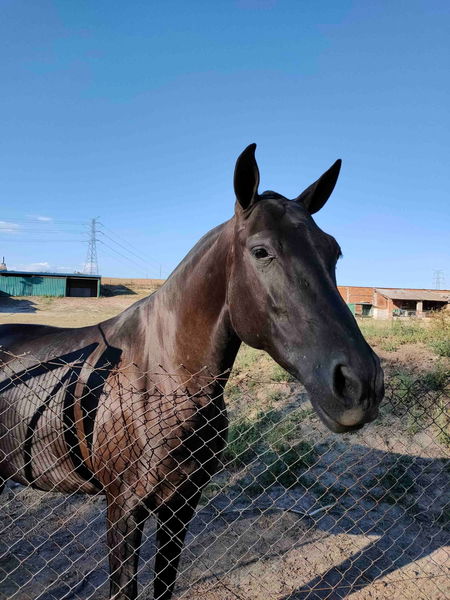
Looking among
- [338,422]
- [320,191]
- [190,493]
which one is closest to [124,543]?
[190,493]

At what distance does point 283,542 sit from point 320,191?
3.72 metres

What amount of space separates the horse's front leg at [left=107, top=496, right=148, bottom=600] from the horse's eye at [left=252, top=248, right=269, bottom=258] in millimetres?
1566

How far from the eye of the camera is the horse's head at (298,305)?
1.52 metres

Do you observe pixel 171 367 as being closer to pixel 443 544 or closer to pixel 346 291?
pixel 443 544

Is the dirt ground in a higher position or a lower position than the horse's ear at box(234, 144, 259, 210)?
lower

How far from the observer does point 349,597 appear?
3.38 m

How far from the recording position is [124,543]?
2.24 metres

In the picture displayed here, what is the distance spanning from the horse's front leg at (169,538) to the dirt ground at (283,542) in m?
0.21

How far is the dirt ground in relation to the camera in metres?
3.43

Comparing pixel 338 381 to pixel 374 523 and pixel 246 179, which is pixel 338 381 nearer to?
pixel 246 179

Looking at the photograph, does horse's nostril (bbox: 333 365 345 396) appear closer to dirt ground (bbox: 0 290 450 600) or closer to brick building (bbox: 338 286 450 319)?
dirt ground (bbox: 0 290 450 600)

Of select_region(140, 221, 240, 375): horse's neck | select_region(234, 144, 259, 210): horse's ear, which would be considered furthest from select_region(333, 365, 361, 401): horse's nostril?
select_region(234, 144, 259, 210): horse's ear

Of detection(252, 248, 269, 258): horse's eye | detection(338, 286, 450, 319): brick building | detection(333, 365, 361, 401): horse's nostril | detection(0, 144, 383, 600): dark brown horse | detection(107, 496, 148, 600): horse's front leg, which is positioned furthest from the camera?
detection(338, 286, 450, 319): brick building

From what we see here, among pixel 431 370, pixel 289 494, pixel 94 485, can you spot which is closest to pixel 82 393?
pixel 94 485
